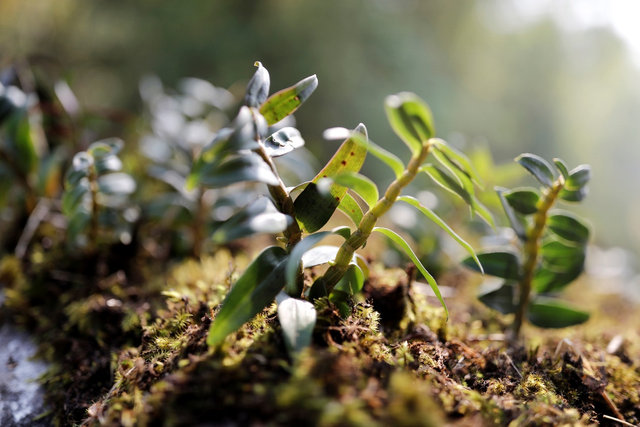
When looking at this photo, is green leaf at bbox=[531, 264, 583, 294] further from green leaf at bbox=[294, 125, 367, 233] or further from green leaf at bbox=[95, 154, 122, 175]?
green leaf at bbox=[95, 154, 122, 175]

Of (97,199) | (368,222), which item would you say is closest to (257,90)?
(368,222)

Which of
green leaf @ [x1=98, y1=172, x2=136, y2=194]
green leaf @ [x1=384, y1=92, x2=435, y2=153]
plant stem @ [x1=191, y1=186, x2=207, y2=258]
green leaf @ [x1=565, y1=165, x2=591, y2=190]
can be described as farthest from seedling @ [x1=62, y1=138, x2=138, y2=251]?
green leaf @ [x1=565, y1=165, x2=591, y2=190]

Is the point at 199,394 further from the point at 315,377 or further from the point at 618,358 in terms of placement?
the point at 618,358

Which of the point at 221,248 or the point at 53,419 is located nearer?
the point at 53,419

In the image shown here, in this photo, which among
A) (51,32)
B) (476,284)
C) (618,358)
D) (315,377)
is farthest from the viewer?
(51,32)

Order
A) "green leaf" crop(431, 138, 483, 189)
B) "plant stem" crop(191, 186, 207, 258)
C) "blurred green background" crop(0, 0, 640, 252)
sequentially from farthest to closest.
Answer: "blurred green background" crop(0, 0, 640, 252) → "plant stem" crop(191, 186, 207, 258) → "green leaf" crop(431, 138, 483, 189)

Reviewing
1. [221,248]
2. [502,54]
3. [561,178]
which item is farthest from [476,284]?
[502,54]

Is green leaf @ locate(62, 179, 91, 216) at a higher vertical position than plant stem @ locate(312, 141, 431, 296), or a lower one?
lower

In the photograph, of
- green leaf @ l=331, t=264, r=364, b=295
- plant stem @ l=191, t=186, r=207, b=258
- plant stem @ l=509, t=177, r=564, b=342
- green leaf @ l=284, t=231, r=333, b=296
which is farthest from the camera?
plant stem @ l=191, t=186, r=207, b=258
